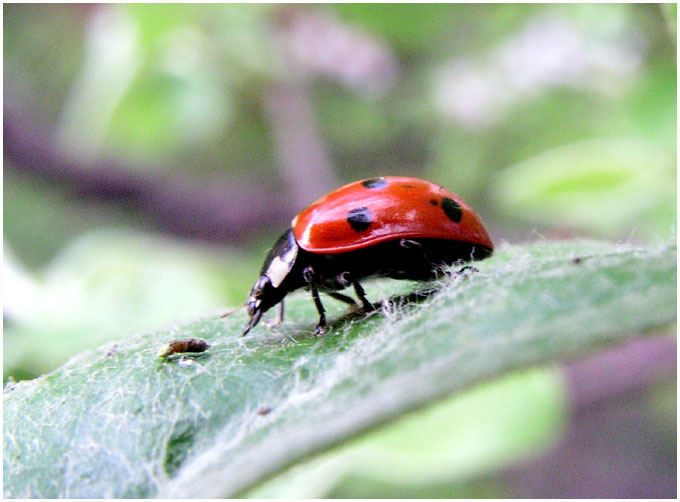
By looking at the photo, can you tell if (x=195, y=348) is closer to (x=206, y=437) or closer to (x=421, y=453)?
(x=206, y=437)

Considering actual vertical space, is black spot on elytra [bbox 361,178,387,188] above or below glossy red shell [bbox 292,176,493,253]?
above

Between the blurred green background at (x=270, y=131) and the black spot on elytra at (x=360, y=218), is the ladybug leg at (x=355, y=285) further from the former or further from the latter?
the blurred green background at (x=270, y=131)

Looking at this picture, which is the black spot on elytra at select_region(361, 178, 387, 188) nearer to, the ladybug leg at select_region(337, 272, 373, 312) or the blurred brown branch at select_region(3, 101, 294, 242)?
the ladybug leg at select_region(337, 272, 373, 312)


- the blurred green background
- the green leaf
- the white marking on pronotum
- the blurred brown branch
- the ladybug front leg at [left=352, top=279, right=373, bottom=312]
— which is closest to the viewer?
the green leaf

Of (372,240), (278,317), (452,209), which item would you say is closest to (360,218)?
(372,240)

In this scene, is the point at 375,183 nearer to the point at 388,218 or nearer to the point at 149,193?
the point at 388,218

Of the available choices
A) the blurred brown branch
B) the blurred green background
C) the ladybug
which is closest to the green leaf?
the ladybug

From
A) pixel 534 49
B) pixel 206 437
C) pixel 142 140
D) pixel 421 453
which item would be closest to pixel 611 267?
pixel 206 437
